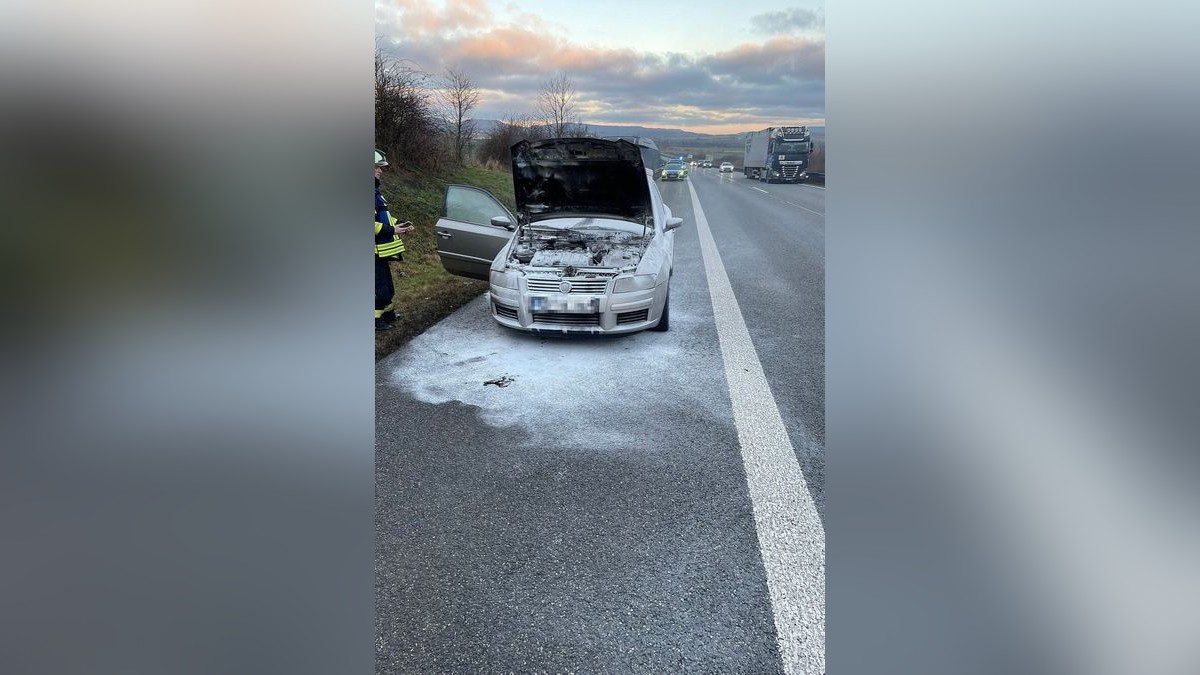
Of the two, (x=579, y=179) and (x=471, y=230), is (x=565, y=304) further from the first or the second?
(x=579, y=179)

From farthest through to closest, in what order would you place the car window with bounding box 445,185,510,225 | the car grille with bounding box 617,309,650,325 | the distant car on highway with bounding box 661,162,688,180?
the distant car on highway with bounding box 661,162,688,180, the car window with bounding box 445,185,510,225, the car grille with bounding box 617,309,650,325

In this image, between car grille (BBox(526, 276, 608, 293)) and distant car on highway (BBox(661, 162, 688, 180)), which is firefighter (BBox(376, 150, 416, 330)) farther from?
distant car on highway (BBox(661, 162, 688, 180))

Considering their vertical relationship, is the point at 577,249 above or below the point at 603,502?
above

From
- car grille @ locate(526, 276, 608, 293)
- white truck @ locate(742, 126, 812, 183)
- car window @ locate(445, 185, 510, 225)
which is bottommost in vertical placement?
car grille @ locate(526, 276, 608, 293)

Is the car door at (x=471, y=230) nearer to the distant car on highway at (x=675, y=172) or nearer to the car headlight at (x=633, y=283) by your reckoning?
the car headlight at (x=633, y=283)

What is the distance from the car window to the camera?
5.44 meters

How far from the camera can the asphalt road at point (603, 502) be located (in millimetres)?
1844

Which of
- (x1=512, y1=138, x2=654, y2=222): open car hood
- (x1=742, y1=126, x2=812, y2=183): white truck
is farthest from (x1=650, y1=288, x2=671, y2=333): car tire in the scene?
(x1=742, y1=126, x2=812, y2=183): white truck

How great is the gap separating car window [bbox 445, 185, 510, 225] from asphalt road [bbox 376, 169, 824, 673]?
3.62ft

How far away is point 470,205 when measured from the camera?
18.1 feet

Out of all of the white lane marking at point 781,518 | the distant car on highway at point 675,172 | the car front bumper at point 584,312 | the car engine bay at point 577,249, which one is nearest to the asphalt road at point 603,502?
the white lane marking at point 781,518

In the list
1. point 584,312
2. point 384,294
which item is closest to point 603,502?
point 584,312

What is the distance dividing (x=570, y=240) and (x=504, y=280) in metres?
0.80
